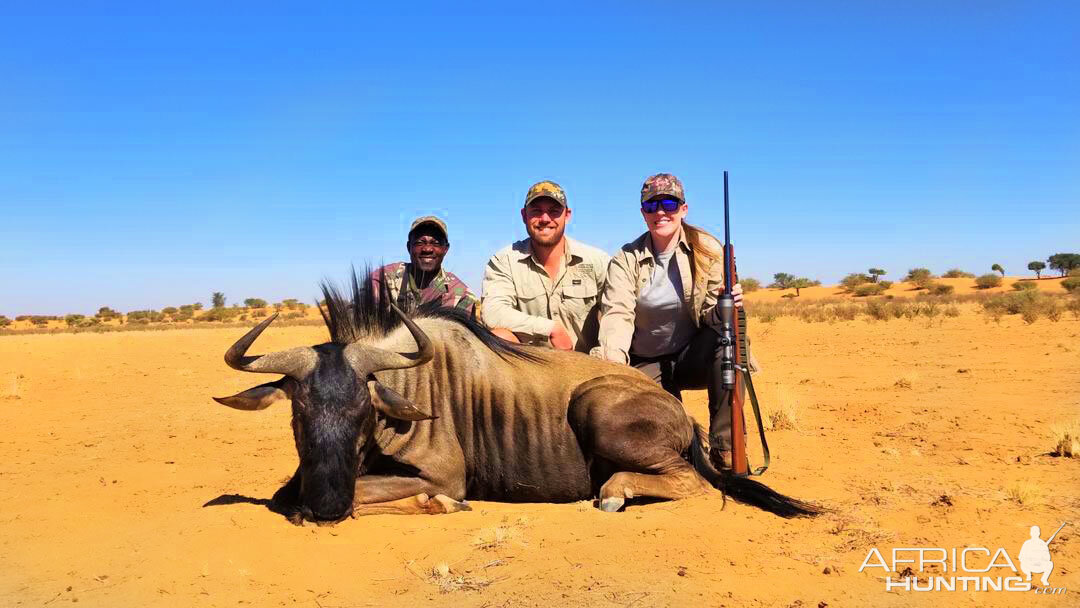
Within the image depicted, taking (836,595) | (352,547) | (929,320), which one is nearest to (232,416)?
(352,547)

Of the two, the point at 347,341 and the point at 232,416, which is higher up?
the point at 347,341

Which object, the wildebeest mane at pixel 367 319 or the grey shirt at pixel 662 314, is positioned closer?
the wildebeest mane at pixel 367 319

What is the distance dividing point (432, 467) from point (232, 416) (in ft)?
21.4

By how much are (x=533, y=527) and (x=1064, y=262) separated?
69380mm

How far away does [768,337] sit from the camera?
21.1 m

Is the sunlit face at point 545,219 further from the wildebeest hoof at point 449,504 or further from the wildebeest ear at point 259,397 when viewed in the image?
the wildebeest ear at point 259,397

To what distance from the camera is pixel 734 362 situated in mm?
5875

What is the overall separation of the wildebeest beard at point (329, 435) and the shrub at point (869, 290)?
48516 millimetres

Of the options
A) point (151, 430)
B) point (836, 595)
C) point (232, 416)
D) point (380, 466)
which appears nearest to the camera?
point (836, 595)

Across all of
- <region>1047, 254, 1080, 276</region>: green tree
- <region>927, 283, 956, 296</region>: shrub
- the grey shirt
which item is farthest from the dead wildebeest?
<region>1047, 254, 1080, 276</region>: green tree

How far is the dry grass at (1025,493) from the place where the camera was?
4969mm

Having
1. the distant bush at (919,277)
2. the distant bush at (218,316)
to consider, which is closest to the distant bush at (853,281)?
the distant bush at (919,277)

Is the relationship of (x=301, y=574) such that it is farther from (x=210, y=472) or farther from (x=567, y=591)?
(x=210, y=472)

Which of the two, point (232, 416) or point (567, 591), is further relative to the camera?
point (232, 416)
